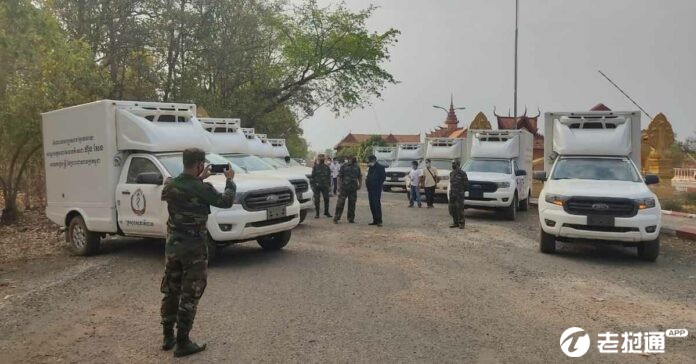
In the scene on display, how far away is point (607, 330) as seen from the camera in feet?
17.3

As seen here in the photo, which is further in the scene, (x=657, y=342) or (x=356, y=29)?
(x=356, y=29)

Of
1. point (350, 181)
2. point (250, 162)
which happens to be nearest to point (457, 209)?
point (350, 181)

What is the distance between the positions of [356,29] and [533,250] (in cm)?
2619

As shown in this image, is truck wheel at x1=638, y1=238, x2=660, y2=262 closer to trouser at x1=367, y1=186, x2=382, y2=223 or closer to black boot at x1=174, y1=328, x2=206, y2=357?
trouser at x1=367, y1=186, x2=382, y2=223

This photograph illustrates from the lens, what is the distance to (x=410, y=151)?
26875 mm

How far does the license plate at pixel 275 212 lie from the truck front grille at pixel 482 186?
739 centimetres

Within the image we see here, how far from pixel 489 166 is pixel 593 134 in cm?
498

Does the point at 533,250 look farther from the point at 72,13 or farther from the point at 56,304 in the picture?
the point at 72,13

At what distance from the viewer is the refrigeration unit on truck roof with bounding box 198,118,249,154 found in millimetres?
13680

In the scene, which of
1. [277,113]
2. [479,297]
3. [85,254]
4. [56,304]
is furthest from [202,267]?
[277,113]

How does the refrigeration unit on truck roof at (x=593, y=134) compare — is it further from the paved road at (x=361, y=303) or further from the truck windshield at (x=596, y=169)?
the paved road at (x=361, y=303)

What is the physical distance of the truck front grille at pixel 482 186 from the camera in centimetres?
1451

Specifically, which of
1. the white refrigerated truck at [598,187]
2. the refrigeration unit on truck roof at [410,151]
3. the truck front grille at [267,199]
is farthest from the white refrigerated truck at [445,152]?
the truck front grille at [267,199]

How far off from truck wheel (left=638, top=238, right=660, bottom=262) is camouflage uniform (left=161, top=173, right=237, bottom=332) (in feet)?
23.7
